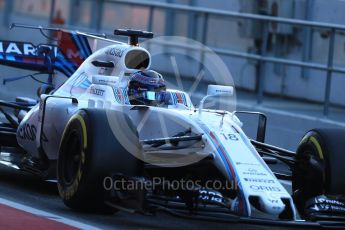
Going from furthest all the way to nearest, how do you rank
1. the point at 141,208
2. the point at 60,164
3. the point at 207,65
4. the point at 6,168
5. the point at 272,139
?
1. the point at 207,65
2. the point at 272,139
3. the point at 6,168
4. the point at 60,164
5. the point at 141,208

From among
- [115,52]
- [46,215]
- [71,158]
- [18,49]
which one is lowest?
[46,215]

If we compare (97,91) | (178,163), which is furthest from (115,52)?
(178,163)

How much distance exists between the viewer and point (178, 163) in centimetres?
855

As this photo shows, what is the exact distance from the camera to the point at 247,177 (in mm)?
7945

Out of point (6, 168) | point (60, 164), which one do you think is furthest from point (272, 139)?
point (60, 164)

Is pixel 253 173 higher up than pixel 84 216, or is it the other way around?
pixel 253 173

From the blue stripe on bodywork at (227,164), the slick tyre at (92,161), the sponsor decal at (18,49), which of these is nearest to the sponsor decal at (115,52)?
the slick tyre at (92,161)

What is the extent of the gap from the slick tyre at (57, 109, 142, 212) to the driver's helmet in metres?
0.81

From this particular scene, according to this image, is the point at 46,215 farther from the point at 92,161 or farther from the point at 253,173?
the point at 253,173

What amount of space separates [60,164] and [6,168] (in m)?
2.75

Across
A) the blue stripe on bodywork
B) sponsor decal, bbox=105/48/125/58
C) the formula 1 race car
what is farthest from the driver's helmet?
the blue stripe on bodywork

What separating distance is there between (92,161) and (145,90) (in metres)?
1.34

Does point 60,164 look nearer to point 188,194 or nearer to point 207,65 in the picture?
point 188,194

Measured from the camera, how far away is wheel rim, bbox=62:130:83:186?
8717 mm
